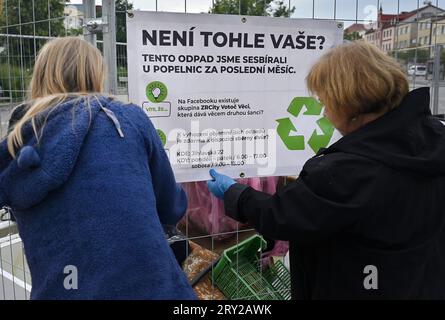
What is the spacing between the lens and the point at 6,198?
4.44ft

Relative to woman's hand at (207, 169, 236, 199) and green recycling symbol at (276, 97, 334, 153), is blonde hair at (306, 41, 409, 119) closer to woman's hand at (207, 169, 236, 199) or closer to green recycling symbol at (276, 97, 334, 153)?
woman's hand at (207, 169, 236, 199)

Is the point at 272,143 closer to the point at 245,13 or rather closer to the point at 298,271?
the point at 245,13

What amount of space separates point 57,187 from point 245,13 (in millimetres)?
1270

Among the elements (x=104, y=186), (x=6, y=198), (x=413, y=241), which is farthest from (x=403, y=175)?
(x=6, y=198)

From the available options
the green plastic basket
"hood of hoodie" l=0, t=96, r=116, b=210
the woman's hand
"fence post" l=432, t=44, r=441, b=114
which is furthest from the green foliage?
"hood of hoodie" l=0, t=96, r=116, b=210

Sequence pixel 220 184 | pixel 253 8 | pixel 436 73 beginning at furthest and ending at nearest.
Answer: pixel 436 73 < pixel 253 8 < pixel 220 184

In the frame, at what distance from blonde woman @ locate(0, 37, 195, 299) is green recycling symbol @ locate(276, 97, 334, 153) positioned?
952 millimetres

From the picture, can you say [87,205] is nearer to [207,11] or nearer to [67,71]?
[67,71]

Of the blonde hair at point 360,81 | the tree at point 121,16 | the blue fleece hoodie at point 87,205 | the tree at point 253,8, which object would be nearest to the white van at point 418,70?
the tree at point 253,8

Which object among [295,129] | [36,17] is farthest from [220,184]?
[36,17]

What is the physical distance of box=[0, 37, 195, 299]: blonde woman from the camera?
1306 mm

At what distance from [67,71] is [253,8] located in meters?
1.05

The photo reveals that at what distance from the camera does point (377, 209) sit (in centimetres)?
137

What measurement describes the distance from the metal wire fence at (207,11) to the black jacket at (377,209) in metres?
0.85
